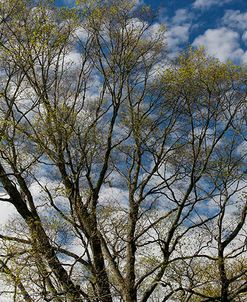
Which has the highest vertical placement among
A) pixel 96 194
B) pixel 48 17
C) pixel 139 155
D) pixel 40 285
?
pixel 48 17

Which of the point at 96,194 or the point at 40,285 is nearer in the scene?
the point at 40,285

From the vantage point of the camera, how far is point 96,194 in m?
14.9

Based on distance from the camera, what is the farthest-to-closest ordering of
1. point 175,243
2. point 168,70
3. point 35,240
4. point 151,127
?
point 151,127
point 168,70
point 175,243
point 35,240

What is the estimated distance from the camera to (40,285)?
10.9 meters

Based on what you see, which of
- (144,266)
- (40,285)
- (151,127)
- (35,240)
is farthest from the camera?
(151,127)

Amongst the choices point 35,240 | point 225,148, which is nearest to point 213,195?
point 225,148

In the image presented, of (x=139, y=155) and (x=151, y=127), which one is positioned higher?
(x=151, y=127)

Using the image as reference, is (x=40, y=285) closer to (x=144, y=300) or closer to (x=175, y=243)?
(x=144, y=300)

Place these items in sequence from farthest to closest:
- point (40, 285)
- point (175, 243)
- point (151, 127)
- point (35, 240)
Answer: point (151, 127) < point (175, 243) < point (35, 240) < point (40, 285)

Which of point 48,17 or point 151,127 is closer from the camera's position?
point 48,17

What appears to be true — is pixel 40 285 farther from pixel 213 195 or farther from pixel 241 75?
pixel 241 75

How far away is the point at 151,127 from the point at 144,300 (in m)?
6.39

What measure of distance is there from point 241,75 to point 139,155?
15.1 feet

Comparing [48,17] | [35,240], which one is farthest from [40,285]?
[48,17]
